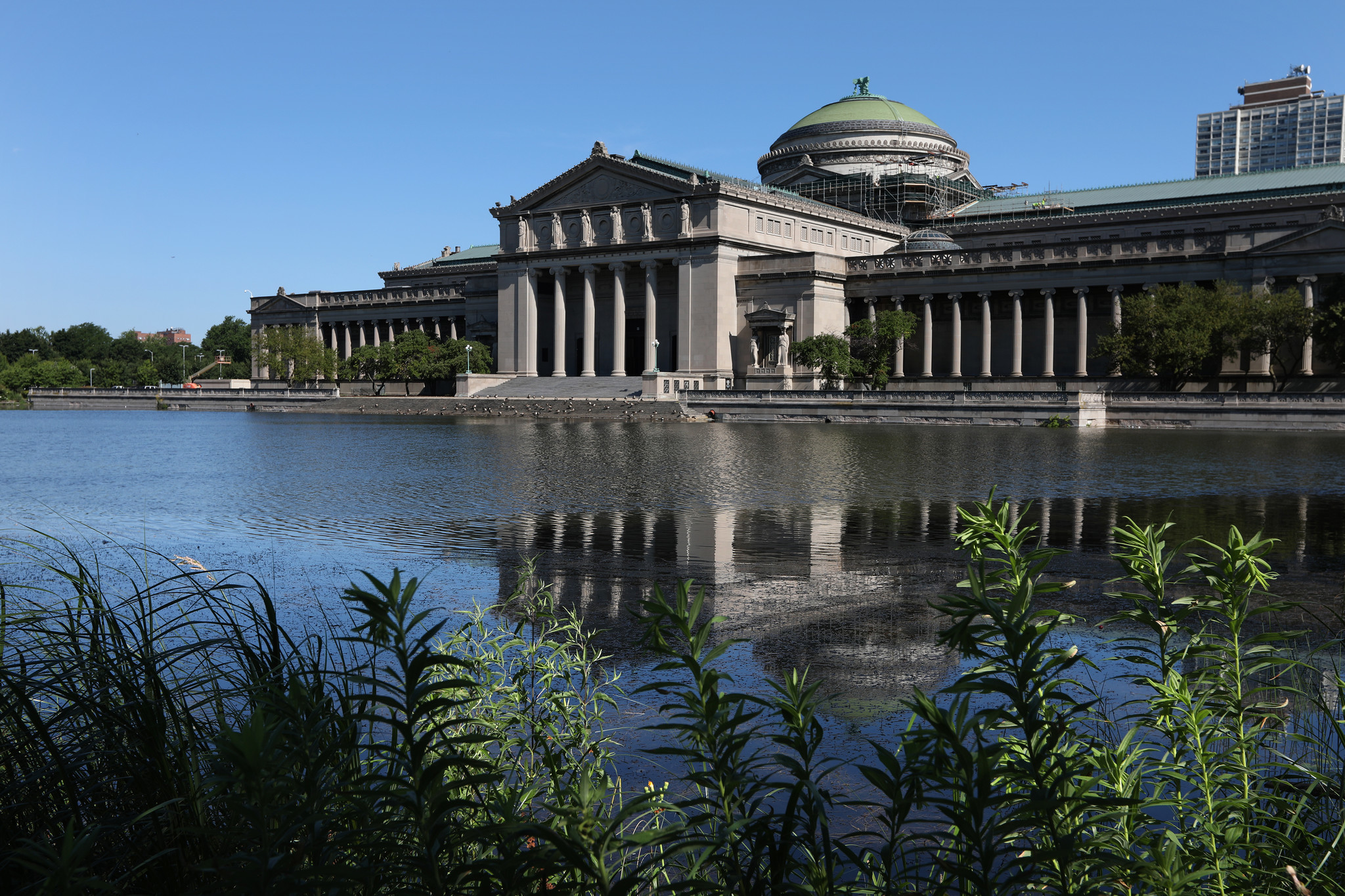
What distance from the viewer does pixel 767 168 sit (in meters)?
122

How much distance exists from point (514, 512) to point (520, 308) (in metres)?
88.5

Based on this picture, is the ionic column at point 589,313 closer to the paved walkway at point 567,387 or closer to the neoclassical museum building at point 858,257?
the neoclassical museum building at point 858,257

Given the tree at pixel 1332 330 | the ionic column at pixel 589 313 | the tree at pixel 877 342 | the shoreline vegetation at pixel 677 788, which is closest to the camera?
the shoreline vegetation at pixel 677 788

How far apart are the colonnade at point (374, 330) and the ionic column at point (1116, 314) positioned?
232 ft

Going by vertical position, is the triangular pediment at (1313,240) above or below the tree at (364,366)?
above

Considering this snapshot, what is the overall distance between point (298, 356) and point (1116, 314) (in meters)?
84.8

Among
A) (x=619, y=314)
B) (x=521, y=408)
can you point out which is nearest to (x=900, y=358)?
(x=619, y=314)

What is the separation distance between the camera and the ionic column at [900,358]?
9294cm

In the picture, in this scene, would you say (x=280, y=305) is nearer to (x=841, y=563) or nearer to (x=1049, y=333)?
(x=1049, y=333)

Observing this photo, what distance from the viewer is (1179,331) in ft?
226

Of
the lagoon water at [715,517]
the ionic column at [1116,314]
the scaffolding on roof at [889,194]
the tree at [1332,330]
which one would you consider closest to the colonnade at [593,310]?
the scaffolding on roof at [889,194]

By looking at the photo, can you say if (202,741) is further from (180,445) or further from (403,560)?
(180,445)

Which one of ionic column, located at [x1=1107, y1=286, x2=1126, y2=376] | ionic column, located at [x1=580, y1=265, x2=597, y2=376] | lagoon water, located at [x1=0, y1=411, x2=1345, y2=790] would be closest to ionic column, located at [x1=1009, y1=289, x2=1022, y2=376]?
ionic column, located at [x1=1107, y1=286, x2=1126, y2=376]

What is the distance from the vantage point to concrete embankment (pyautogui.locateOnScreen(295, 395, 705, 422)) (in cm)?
7619
